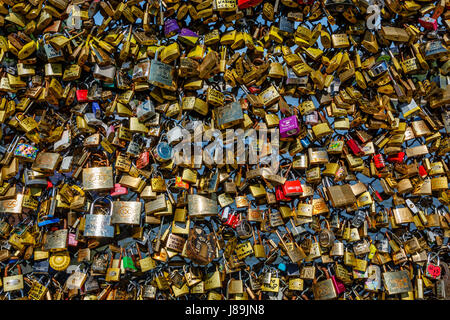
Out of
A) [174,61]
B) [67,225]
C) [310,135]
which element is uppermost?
[174,61]

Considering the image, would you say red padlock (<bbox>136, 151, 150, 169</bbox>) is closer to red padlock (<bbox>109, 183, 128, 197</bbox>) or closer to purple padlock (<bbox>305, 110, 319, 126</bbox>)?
red padlock (<bbox>109, 183, 128, 197</bbox>)

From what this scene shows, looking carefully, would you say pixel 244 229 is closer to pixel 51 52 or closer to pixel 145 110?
pixel 145 110

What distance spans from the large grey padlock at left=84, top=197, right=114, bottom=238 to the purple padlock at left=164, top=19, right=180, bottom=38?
1263 millimetres

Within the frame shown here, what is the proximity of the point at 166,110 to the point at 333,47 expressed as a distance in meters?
1.27

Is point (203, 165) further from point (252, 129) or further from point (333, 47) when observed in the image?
point (333, 47)

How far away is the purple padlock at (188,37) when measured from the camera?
7.37ft

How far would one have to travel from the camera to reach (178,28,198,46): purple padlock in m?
2.25

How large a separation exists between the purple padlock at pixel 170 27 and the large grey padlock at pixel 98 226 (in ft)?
4.14

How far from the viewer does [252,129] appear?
2389 millimetres

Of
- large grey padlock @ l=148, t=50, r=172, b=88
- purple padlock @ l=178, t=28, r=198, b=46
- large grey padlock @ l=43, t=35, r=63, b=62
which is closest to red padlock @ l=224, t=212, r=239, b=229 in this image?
large grey padlock @ l=148, t=50, r=172, b=88

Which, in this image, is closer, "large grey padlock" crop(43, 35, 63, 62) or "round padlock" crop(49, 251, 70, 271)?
"large grey padlock" crop(43, 35, 63, 62)

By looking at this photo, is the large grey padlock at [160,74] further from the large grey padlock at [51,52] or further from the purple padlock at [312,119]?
the purple padlock at [312,119]

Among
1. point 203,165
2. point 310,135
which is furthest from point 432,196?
point 203,165

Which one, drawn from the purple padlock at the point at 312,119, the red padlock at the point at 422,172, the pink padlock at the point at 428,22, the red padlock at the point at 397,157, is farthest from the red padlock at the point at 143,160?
the pink padlock at the point at 428,22
